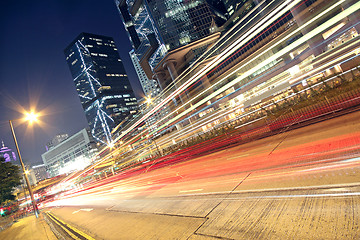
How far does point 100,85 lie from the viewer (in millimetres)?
169375

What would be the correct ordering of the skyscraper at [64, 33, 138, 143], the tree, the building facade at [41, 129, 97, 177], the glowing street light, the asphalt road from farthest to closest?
the skyscraper at [64, 33, 138, 143] < the building facade at [41, 129, 97, 177] < the tree < the glowing street light < the asphalt road

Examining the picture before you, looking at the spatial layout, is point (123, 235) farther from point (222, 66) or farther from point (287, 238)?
point (222, 66)

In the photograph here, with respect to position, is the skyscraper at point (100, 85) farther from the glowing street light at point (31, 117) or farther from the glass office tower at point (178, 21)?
the glowing street light at point (31, 117)

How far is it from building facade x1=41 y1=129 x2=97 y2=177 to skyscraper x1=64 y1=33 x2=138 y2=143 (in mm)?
14314

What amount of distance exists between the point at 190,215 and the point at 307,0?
5191 centimetres

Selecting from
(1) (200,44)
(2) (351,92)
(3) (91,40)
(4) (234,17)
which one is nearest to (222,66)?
(1) (200,44)

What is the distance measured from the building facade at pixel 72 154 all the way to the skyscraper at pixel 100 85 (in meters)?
14.3

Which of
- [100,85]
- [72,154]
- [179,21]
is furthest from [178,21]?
[72,154]

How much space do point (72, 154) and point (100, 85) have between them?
6390cm

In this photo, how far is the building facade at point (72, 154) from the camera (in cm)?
14762

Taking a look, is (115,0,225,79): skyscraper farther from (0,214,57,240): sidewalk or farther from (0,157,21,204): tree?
(0,214,57,240): sidewalk

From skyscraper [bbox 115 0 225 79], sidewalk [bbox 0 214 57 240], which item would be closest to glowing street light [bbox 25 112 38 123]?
sidewalk [bbox 0 214 57 240]

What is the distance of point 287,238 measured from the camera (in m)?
3.07

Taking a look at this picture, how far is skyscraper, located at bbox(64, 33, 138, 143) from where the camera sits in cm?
16350
